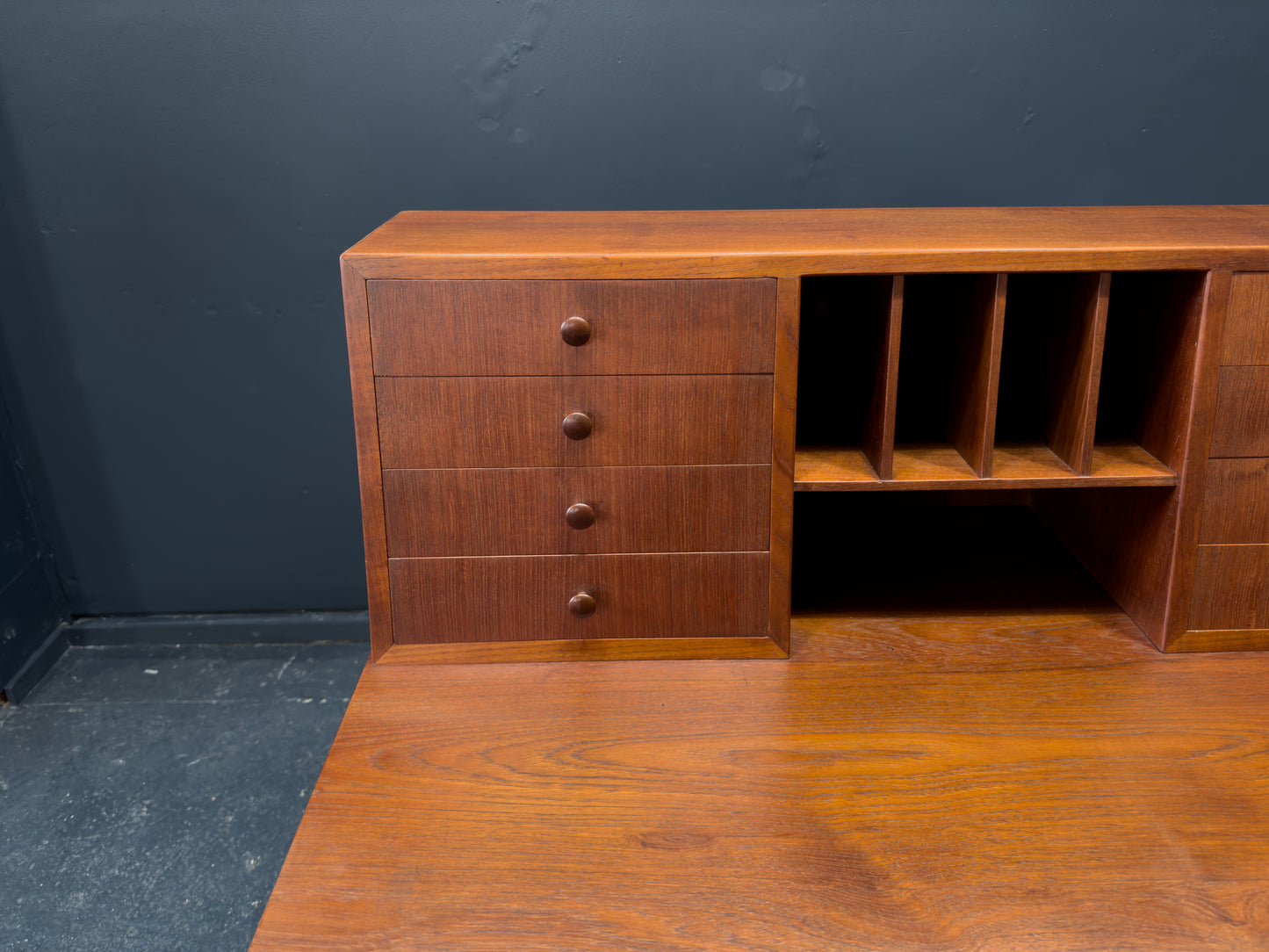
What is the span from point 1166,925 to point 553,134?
1.53 m

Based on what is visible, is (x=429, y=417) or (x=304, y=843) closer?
(x=304, y=843)

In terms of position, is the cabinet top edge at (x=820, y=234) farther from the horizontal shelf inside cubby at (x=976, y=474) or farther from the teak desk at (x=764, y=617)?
the horizontal shelf inside cubby at (x=976, y=474)

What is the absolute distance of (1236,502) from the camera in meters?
1.15

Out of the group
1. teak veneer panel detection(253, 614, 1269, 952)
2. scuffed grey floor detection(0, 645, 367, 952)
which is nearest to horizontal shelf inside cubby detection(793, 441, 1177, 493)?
teak veneer panel detection(253, 614, 1269, 952)

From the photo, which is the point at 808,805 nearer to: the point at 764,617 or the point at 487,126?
the point at 764,617

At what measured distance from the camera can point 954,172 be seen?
182cm

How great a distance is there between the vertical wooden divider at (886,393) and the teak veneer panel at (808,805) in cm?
25

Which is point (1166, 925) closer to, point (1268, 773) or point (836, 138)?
point (1268, 773)

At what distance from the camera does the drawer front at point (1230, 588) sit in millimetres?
1170

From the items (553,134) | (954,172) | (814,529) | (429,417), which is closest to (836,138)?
(954,172)

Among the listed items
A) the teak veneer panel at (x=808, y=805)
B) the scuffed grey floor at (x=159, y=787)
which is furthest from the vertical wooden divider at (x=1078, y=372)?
the scuffed grey floor at (x=159, y=787)

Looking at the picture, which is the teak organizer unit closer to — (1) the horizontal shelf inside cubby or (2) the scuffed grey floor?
(1) the horizontal shelf inside cubby

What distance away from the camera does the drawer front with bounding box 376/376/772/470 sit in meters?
1.10

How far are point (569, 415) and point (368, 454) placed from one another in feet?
0.76
